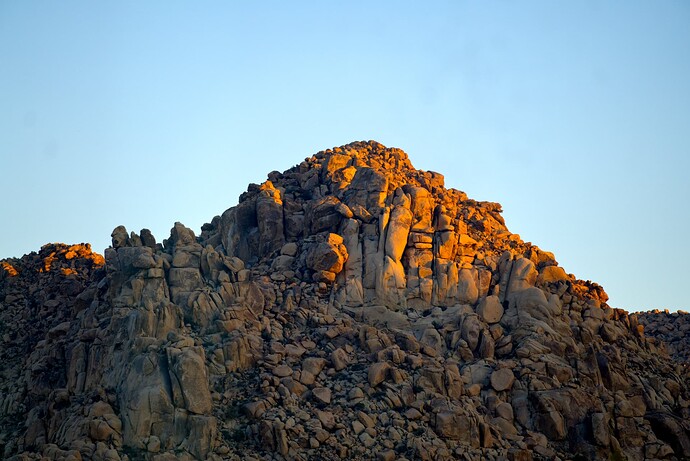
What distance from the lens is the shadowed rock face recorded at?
262ft

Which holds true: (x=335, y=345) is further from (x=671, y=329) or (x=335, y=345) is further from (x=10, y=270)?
(x=671, y=329)

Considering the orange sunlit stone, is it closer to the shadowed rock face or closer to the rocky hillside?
the shadowed rock face

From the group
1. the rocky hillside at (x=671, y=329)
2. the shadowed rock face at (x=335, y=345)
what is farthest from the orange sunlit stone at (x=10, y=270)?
the rocky hillside at (x=671, y=329)

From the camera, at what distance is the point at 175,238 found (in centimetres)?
9494

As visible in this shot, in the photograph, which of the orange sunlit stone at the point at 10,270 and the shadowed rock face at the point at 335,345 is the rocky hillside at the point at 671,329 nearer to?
the shadowed rock face at the point at 335,345

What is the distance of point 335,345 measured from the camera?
88.4 meters

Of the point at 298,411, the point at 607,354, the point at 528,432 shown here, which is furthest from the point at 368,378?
the point at 607,354

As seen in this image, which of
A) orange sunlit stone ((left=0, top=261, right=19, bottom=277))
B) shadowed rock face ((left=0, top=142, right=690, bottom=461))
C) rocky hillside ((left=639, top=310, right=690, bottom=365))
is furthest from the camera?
rocky hillside ((left=639, top=310, right=690, bottom=365))

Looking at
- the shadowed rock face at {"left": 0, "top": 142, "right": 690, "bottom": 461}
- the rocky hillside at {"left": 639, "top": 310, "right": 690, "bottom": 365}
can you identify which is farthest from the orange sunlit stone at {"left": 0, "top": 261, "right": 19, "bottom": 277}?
the rocky hillside at {"left": 639, "top": 310, "right": 690, "bottom": 365}

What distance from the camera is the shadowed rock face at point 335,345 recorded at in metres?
79.9

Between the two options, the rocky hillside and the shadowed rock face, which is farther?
the rocky hillside

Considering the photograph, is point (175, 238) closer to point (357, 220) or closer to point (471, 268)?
point (357, 220)

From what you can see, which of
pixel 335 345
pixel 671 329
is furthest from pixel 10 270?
pixel 671 329

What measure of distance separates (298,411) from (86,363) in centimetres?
1709
